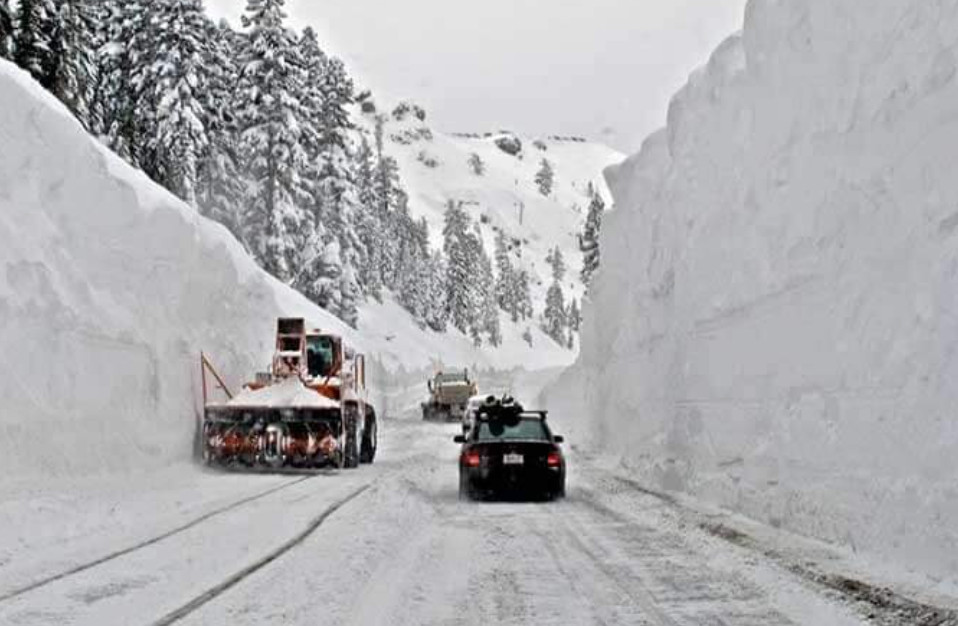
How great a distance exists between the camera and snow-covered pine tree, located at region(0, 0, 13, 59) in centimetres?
3562

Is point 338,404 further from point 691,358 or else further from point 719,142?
point 719,142

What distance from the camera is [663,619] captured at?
742cm

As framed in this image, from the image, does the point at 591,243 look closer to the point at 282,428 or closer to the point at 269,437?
the point at 282,428

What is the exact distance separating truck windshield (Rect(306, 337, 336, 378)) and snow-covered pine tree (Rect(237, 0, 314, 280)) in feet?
87.5

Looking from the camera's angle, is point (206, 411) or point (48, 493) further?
point (206, 411)

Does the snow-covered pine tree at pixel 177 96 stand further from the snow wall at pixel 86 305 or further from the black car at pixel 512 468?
the black car at pixel 512 468

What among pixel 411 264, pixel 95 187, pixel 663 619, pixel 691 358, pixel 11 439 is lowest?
pixel 663 619

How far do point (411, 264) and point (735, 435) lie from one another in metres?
98.2

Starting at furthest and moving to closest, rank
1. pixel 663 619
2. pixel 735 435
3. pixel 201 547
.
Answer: pixel 735 435
pixel 201 547
pixel 663 619

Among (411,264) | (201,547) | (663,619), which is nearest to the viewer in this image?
(663,619)

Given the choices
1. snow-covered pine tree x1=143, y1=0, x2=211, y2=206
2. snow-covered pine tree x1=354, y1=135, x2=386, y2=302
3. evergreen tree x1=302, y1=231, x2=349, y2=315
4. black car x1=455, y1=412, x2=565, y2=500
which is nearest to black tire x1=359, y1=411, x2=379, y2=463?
black car x1=455, y1=412, x2=565, y2=500

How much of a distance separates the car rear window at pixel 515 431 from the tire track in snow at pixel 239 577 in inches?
137

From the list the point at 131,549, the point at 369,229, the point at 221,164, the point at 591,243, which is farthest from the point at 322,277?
the point at 131,549

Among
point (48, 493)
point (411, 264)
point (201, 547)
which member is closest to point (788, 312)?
point (201, 547)
